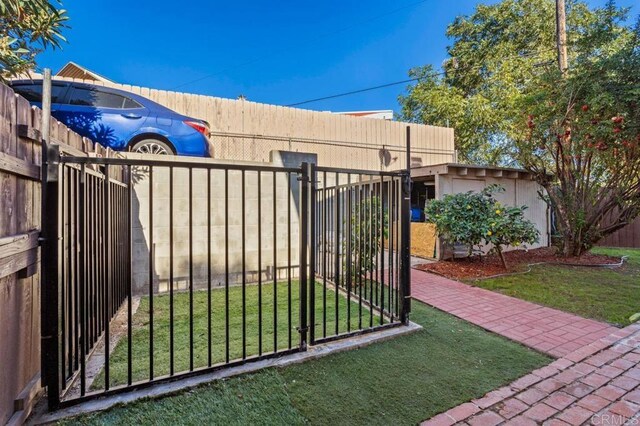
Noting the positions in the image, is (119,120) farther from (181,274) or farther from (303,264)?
(303,264)

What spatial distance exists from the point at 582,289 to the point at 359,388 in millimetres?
4611

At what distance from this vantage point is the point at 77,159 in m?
1.96

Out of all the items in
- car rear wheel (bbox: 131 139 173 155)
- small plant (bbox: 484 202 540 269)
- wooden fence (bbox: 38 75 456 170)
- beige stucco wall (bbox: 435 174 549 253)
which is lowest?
small plant (bbox: 484 202 540 269)

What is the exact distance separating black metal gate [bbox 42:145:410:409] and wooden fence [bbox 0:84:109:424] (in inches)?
3.7

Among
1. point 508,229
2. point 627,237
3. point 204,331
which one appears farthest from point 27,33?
point 627,237

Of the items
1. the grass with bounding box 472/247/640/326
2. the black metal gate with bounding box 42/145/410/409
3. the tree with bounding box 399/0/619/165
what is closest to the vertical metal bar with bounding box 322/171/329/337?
the black metal gate with bounding box 42/145/410/409

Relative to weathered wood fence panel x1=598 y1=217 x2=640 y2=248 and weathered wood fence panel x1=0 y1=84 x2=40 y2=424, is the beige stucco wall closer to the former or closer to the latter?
weathered wood fence panel x1=598 y1=217 x2=640 y2=248

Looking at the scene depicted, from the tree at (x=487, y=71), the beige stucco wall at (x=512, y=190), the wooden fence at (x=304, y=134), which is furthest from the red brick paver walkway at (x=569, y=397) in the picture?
the tree at (x=487, y=71)

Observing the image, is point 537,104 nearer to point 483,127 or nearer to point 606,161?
point 606,161

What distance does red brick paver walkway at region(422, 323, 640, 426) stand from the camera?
2.00 meters

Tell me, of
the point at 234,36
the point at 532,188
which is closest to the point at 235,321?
the point at 532,188

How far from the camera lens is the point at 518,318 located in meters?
3.69

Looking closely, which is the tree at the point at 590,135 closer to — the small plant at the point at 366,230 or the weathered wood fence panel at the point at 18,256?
the small plant at the point at 366,230

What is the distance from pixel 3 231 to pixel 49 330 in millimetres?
670
